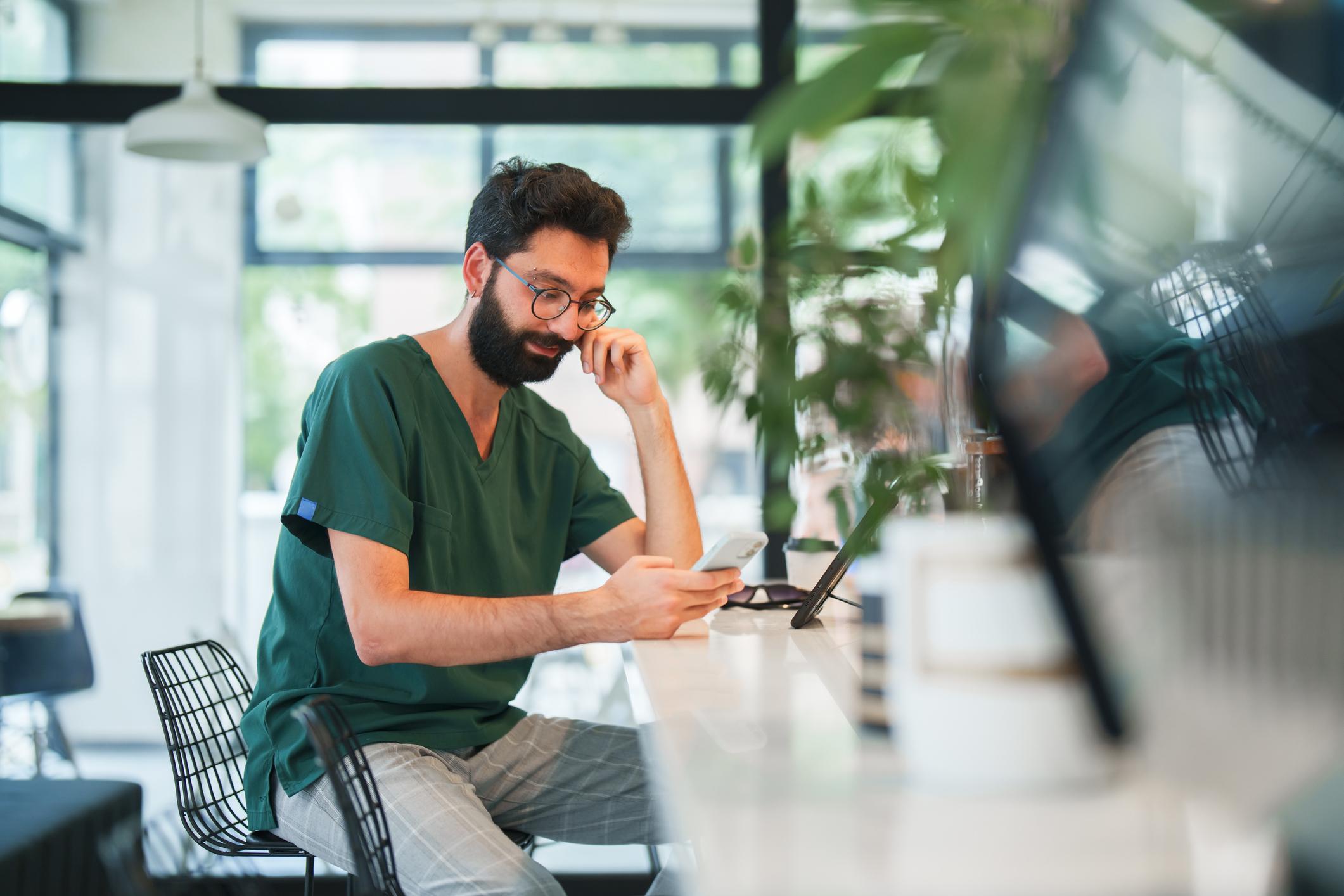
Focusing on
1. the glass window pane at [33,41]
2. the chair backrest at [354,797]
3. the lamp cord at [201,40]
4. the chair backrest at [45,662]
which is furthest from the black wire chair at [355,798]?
the glass window pane at [33,41]

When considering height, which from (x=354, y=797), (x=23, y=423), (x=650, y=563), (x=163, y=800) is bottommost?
(x=163, y=800)

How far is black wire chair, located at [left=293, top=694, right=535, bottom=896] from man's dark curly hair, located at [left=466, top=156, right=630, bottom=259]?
87 centimetres

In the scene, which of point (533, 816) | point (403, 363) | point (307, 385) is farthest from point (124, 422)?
point (533, 816)

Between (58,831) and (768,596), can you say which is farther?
(58,831)

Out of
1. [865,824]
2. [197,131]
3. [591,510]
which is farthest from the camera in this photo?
[197,131]

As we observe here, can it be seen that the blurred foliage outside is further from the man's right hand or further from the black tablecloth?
→ the black tablecloth

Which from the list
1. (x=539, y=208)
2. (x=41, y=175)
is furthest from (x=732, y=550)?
(x=41, y=175)

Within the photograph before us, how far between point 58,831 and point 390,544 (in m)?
1.24

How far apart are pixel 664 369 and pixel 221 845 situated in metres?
1.81

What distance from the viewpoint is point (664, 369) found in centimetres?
307

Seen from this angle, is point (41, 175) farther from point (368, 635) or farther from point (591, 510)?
point (368, 635)

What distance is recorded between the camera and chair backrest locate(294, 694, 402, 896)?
1.07 meters

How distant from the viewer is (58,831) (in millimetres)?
2145

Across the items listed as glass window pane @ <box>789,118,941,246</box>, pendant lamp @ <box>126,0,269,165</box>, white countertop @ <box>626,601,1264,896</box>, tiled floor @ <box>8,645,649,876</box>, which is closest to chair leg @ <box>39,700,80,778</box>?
tiled floor @ <box>8,645,649,876</box>
